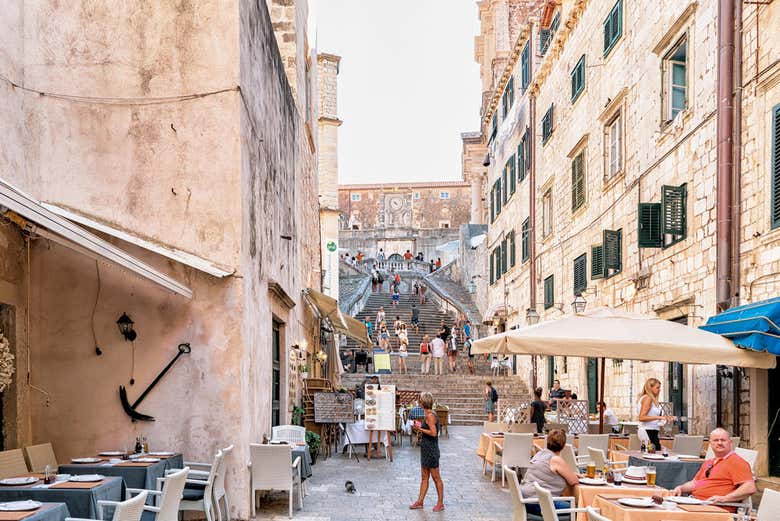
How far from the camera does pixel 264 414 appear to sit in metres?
11.4

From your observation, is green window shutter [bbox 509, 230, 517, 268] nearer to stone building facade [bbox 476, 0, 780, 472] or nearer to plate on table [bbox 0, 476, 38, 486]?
stone building facade [bbox 476, 0, 780, 472]

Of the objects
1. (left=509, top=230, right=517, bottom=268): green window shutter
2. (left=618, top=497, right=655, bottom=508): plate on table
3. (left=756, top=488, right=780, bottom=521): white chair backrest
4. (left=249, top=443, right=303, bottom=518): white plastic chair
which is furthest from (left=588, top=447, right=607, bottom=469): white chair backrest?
(left=509, top=230, right=517, bottom=268): green window shutter

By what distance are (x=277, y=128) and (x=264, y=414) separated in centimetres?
487

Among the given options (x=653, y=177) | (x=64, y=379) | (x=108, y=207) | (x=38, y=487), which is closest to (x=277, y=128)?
(x=108, y=207)

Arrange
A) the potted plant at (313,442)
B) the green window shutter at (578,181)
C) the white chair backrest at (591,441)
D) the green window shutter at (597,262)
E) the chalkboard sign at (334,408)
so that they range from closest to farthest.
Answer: the white chair backrest at (591,441) < the potted plant at (313,442) < the chalkboard sign at (334,408) < the green window shutter at (597,262) < the green window shutter at (578,181)

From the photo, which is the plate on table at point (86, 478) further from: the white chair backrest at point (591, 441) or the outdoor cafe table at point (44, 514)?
the white chair backrest at point (591, 441)

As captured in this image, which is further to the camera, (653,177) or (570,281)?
(570,281)

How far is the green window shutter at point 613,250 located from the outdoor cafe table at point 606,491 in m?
10.1

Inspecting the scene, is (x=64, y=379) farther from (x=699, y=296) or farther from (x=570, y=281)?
(x=570, y=281)

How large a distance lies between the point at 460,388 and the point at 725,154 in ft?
52.1

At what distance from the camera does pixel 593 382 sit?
18781 mm

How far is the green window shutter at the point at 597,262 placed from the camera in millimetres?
17938

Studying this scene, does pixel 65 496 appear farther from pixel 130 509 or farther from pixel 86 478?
pixel 130 509

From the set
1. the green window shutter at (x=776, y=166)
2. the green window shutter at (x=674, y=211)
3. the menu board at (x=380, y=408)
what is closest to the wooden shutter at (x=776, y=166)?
the green window shutter at (x=776, y=166)
